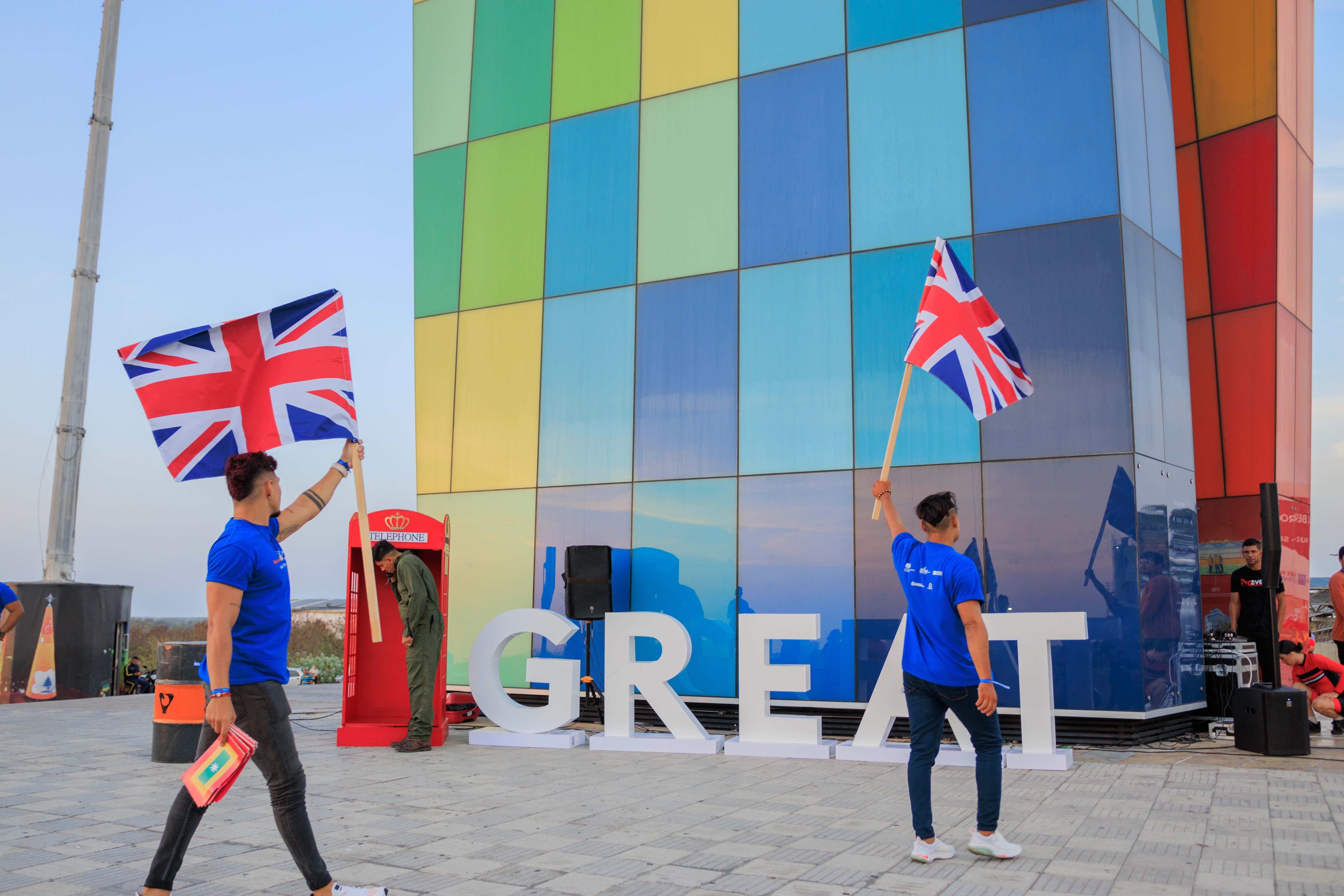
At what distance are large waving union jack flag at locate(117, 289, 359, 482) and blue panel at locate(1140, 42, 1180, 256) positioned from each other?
9.24m

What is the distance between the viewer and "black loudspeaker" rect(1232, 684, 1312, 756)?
8633mm

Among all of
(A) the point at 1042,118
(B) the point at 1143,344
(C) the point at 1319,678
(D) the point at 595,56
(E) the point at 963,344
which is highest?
(D) the point at 595,56

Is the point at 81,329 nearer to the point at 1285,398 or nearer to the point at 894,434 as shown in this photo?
the point at 894,434

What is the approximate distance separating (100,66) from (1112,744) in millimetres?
21914

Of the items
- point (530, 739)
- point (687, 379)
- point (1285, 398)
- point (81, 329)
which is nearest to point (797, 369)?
point (687, 379)

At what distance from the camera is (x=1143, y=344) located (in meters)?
10.1

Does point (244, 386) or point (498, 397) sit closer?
point (244, 386)

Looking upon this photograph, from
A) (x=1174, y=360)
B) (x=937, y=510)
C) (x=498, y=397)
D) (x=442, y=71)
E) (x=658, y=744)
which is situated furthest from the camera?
(x=442, y=71)

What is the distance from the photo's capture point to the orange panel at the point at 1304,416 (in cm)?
1303

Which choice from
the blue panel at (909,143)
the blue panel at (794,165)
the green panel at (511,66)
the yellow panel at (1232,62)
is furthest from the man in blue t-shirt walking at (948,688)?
the green panel at (511,66)

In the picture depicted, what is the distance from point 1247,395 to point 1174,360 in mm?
2356

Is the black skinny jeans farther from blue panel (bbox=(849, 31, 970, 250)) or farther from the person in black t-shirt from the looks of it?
the person in black t-shirt

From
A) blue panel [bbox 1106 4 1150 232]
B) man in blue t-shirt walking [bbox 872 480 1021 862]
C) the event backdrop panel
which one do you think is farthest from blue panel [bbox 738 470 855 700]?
man in blue t-shirt walking [bbox 872 480 1021 862]

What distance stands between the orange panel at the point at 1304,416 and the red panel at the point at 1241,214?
1281 millimetres
